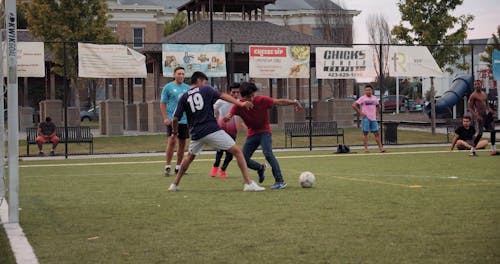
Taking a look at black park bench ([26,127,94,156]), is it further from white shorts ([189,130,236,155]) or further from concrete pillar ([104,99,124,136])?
white shorts ([189,130,236,155])

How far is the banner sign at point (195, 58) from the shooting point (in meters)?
24.7

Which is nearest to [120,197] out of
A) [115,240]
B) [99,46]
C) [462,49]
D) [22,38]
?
[115,240]

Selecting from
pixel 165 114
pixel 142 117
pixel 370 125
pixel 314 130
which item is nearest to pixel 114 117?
pixel 142 117

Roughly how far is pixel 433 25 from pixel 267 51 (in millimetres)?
11550

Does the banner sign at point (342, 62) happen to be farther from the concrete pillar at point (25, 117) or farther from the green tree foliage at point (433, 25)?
the concrete pillar at point (25, 117)

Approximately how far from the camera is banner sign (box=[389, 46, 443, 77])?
25.8 metres

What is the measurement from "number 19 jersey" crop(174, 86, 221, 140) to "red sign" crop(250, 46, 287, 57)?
13544 mm

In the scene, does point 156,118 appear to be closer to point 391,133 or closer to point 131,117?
point 131,117

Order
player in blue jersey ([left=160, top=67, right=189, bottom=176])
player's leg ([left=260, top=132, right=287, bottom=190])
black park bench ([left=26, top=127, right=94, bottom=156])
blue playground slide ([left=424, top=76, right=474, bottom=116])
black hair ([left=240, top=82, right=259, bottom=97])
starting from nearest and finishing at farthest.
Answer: black hair ([left=240, top=82, right=259, bottom=97]) < player's leg ([left=260, top=132, right=287, bottom=190]) < player in blue jersey ([left=160, top=67, right=189, bottom=176]) < black park bench ([left=26, top=127, right=94, bottom=156]) < blue playground slide ([left=424, top=76, right=474, bottom=116])

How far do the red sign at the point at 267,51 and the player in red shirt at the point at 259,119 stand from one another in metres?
12.7

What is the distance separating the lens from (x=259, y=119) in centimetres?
1209

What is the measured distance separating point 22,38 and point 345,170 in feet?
128

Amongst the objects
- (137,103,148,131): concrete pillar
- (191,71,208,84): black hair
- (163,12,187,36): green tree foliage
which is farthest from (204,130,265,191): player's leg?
(163,12,187,36): green tree foliage

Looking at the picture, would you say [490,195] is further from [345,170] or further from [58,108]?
[58,108]
